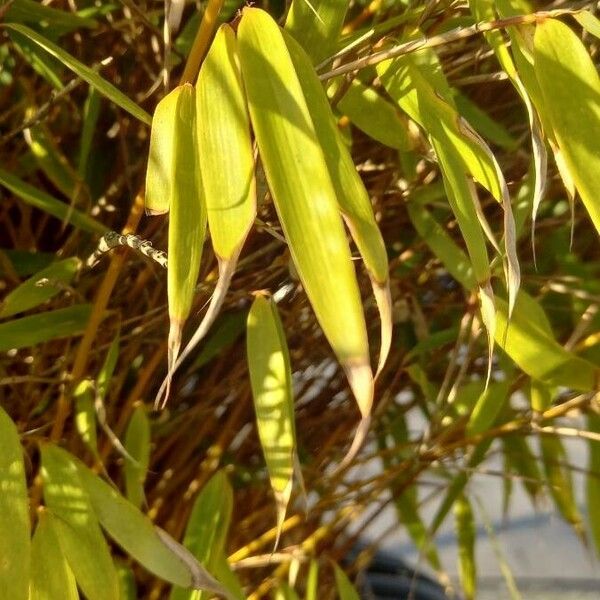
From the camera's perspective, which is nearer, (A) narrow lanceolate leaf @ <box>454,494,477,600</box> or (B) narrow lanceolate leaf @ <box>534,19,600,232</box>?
(B) narrow lanceolate leaf @ <box>534,19,600,232</box>

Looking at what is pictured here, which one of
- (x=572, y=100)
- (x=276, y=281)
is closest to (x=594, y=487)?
(x=276, y=281)

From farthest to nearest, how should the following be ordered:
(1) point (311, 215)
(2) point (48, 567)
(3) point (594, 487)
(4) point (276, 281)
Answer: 1. (3) point (594, 487)
2. (4) point (276, 281)
3. (2) point (48, 567)
4. (1) point (311, 215)

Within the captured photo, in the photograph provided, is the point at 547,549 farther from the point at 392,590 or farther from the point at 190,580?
the point at 190,580

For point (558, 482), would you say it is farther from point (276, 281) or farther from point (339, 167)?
point (339, 167)

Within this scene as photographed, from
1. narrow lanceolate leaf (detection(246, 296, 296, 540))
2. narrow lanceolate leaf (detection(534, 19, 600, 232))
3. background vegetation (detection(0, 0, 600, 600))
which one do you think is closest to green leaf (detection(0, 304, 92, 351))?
background vegetation (detection(0, 0, 600, 600))

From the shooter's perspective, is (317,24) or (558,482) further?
(558,482)

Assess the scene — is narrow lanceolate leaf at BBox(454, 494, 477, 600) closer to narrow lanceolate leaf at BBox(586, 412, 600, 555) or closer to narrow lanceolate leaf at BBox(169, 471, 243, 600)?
narrow lanceolate leaf at BBox(586, 412, 600, 555)
